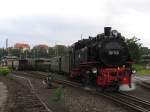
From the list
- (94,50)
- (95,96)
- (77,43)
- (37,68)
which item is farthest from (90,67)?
(37,68)

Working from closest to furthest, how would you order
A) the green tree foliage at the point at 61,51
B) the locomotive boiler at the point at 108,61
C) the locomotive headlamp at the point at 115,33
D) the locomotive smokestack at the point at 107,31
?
1. the locomotive boiler at the point at 108,61
2. the locomotive smokestack at the point at 107,31
3. the locomotive headlamp at the point at 115,33
4. the green tree foliage at the point at 61,51

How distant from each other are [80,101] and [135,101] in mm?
2611

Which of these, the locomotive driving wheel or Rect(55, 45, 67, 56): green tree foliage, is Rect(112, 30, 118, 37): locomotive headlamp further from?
Rect(55, 45, 67, 56): green tree foliage

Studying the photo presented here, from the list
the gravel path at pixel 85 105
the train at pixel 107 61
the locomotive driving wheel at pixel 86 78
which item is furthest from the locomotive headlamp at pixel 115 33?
the gravel path at pixel 85 105

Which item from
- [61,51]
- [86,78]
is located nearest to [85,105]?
[86,78]

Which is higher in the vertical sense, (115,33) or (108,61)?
(115,33)

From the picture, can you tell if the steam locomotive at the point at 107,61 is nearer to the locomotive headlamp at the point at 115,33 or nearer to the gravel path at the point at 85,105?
the locomotive headlamp at the point at 115,33

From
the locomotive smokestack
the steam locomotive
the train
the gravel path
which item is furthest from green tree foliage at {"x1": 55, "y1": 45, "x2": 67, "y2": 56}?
the gravel path

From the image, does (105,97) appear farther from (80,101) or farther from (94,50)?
(94,50)

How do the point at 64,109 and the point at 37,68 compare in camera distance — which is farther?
the point at 37,68

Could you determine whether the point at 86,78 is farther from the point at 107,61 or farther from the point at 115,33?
the point at 115,33

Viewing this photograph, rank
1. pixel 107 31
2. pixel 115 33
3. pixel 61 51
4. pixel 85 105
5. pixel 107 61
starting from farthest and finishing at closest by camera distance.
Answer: pixel 61 51 → pixel 115 33 → pixel 107 31 → pixel 107 61 → pixel 85 105

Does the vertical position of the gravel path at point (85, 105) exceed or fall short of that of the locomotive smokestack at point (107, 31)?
it falls short

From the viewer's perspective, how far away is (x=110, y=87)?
24.0 metres
